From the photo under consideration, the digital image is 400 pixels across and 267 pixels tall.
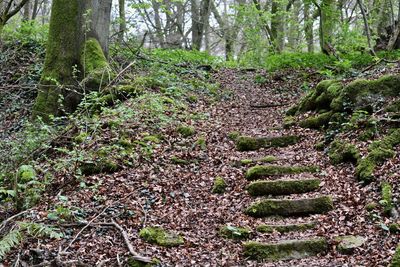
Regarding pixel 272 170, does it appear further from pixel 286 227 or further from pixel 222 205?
pixel 286 227

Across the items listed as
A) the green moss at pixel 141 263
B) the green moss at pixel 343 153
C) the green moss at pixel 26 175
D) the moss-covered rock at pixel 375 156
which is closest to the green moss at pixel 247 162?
the green moss at pixel 343 153

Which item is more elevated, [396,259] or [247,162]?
[247,162]

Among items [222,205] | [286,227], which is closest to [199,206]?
[222,205]

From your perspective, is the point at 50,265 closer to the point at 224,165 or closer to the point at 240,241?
the point at 240,241

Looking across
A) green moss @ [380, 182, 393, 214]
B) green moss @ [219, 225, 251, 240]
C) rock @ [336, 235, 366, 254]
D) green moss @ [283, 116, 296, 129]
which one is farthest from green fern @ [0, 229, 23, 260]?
green moss @ [283, 116, 296, 129]

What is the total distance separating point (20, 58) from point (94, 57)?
3.80 metres

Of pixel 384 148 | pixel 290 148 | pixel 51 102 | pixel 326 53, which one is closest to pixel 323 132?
pixel 290 148

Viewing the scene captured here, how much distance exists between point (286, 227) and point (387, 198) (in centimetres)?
140

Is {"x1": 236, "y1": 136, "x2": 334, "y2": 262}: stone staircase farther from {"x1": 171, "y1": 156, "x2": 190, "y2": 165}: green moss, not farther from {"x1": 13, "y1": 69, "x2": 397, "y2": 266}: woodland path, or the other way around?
{"x1": 171, "y1": 156, "x2": 190, "y2": 165}: green moss

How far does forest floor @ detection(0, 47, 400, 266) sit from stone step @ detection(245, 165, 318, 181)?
164mm

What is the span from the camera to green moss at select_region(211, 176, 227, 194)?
21.9ft

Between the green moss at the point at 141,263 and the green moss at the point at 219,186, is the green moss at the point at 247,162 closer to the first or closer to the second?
the green moss at the point at 219,186

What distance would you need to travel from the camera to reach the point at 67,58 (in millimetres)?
10188

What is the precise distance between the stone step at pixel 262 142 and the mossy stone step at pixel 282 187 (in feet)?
5.95
